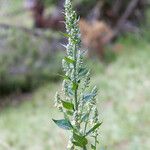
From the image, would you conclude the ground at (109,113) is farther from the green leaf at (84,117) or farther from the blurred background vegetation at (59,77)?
the green leaf at (84,117)

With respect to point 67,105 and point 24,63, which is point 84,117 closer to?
point 67,105

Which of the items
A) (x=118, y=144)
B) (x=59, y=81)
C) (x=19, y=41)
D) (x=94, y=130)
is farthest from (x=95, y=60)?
(x=94, y=130)

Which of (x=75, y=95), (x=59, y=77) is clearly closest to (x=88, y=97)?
(x=75, y=95)

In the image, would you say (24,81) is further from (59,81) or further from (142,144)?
(142,144)

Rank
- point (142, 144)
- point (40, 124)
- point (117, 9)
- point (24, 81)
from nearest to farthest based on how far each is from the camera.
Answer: point (142, 144) → point (40, 124) → point (24, 81) → point (117, 9)

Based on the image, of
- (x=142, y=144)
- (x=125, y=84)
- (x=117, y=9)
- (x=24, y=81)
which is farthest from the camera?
(x=117, y=9)

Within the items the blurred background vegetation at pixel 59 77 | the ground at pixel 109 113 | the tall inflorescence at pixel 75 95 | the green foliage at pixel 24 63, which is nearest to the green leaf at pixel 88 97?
the tall inflorescence at pixel 75 95
